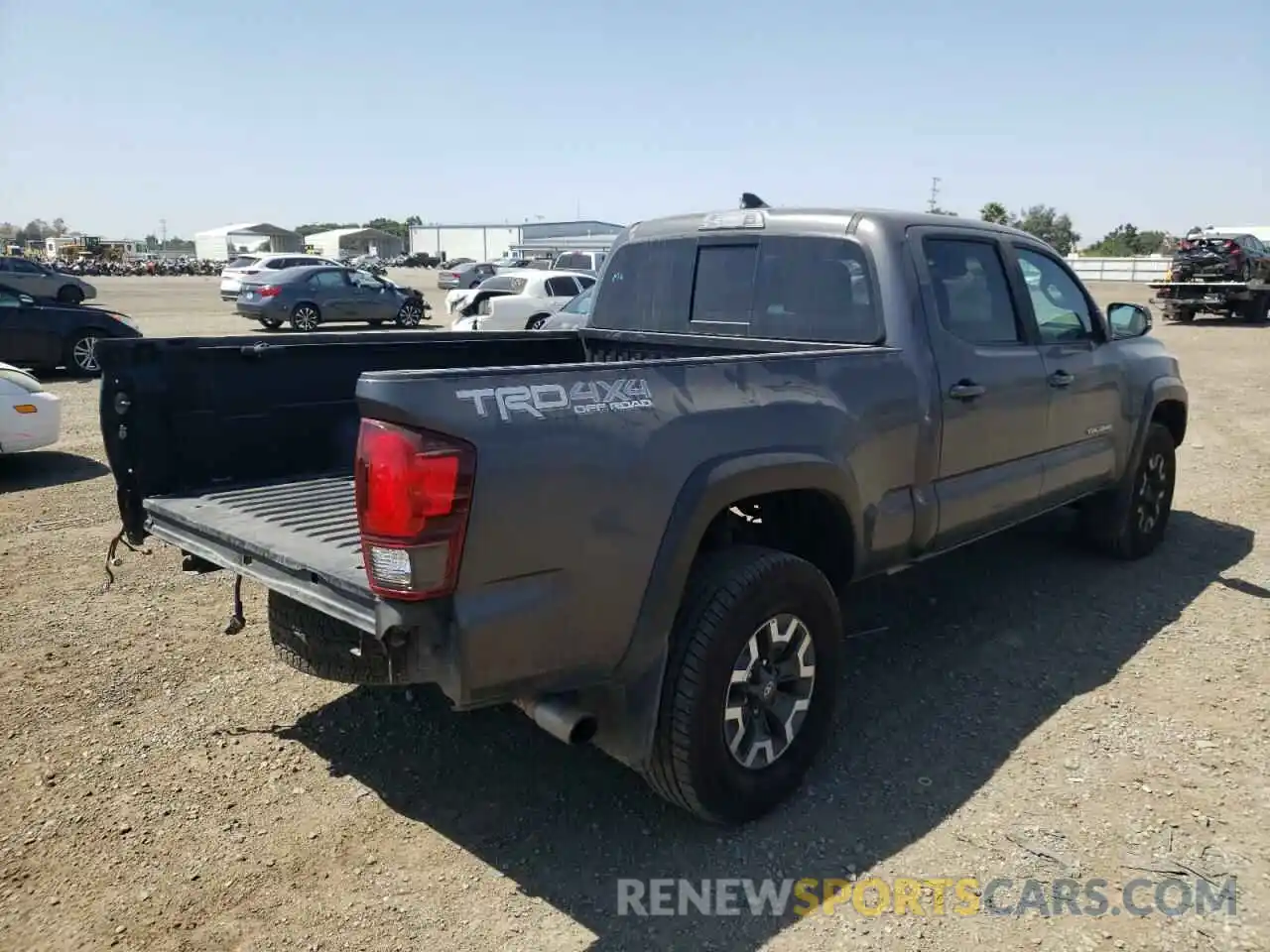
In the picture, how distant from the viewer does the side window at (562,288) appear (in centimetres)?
1758

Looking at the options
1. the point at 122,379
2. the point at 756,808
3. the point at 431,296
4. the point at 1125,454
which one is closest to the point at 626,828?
Result: the point at 756,808

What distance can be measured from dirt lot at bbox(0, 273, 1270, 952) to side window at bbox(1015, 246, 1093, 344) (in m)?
1.47

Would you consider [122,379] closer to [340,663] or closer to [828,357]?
[340,663]

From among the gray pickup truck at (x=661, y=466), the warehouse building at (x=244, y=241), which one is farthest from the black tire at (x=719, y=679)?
the warehouse building at (x=244, y=241)

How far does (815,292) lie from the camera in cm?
409

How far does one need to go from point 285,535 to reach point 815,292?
2364 mm

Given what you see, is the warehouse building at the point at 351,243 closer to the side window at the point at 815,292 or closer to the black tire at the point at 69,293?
the black tire at the point at 69,293

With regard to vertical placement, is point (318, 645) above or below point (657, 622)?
below

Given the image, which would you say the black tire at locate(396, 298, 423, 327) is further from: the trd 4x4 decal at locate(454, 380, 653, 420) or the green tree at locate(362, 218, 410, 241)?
the green tree at locate(362, 218, 410, 241)

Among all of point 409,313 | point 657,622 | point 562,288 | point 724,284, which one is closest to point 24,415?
point 724,284

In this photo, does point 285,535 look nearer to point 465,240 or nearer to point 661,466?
point 661,466

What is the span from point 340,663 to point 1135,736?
3031mm

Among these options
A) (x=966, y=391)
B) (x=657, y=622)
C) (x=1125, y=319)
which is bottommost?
(x=657, y=622)

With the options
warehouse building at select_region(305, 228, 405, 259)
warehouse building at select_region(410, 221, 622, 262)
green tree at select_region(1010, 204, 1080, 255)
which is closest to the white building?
warehouse building at select_region(410, 221, 622, 262)
